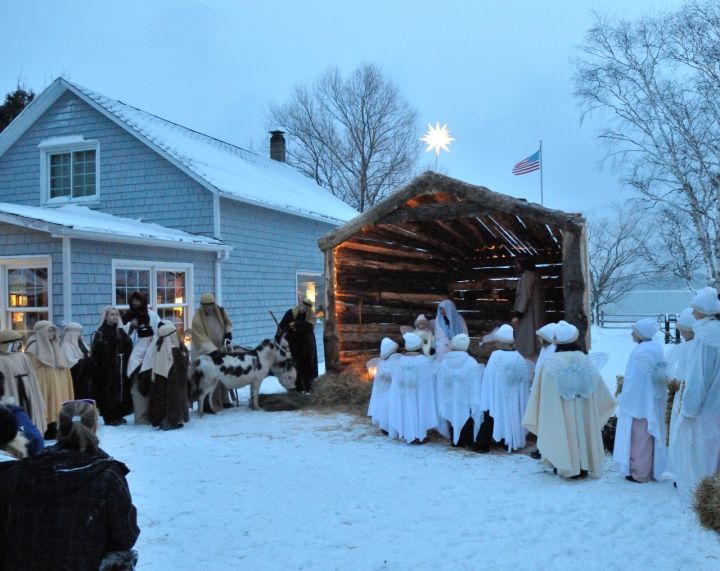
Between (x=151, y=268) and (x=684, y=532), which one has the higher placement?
(x=151, y=268)

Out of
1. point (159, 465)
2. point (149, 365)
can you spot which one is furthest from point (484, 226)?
point (159, 465)

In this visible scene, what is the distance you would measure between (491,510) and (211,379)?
5397 millimetres

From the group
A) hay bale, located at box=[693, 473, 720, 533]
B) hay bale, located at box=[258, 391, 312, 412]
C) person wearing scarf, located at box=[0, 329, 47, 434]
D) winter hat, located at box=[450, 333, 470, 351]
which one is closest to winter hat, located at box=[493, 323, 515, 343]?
winter hat, located at box=[450, 333, 470, 351]

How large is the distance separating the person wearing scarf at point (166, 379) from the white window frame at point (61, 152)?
295 inches

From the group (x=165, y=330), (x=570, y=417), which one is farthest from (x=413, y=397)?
(x=165, y=330)

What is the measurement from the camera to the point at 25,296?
11250 mm

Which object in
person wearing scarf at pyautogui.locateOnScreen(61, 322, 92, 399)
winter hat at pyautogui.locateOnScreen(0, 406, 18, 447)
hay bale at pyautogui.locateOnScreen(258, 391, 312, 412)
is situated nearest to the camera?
winter hat at pyautogui.locateOnScreen(0, 406, 18, 447)

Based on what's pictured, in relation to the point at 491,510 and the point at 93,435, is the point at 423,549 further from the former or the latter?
the point at 93,435

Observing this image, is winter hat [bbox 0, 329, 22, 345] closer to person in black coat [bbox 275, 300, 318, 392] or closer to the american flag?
person in black coat [bbox 275, 300, 318, 392]

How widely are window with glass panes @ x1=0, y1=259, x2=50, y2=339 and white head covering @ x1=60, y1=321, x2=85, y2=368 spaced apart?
7.34 ft

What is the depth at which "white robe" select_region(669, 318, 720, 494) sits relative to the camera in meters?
5.21

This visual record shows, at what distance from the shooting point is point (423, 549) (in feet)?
15.4

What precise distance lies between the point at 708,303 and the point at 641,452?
1694 mm

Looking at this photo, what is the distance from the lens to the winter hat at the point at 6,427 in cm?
304
